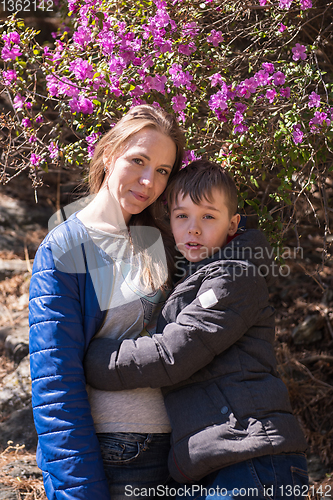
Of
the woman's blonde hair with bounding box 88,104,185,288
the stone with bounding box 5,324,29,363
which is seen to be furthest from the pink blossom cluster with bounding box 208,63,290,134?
the stone with bounding box 5,324,29,363

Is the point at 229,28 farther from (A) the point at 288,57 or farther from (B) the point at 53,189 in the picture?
(B) the point at 53,189

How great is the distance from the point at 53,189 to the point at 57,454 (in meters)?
4.98

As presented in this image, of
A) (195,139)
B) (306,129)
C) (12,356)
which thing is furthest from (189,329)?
(12,356)

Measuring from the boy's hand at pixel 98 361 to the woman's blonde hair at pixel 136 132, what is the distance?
0.35m

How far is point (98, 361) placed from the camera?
5.58ft

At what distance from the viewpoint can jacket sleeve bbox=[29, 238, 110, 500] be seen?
63.2 inches

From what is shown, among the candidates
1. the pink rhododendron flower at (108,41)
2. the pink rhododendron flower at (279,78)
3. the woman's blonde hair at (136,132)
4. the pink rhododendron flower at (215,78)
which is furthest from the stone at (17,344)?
the pink rhododendron flower at (279,78)

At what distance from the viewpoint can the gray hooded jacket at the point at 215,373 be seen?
5.23 feet

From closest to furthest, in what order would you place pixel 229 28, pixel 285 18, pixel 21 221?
pixel 285 18
pixel 229 28
pixel 21 221

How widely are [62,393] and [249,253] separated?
0.82m

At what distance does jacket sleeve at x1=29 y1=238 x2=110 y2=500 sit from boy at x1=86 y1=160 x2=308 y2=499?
Answer: 96mm

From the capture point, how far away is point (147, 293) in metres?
1.93

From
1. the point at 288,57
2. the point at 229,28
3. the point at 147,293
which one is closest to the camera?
the point at 147,293

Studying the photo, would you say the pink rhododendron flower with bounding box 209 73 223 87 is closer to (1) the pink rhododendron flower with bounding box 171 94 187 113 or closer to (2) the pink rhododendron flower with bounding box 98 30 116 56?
(1) the pink rhododendron flower with bounding box 171 94 187 113
